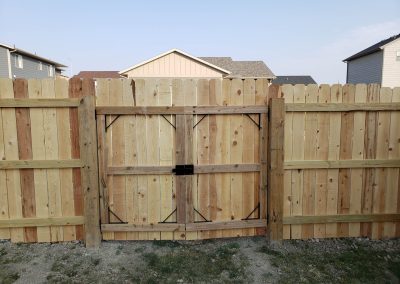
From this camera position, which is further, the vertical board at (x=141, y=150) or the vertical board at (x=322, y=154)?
the vertical board at (x=322, y=154)

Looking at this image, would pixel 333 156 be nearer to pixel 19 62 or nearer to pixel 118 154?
pixel 118 154

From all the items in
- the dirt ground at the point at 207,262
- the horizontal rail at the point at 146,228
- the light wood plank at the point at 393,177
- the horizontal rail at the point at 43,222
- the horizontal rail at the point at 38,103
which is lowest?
the dirt ground at the point at 207,262

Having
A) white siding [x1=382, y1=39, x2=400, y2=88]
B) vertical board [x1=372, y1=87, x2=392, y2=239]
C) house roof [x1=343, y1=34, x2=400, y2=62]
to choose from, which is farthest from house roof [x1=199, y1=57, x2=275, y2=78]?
vertical board [x1=372, y1=87, x2=392, y2=239]

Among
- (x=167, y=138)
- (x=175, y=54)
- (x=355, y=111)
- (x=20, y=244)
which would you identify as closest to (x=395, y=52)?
(x=175, y=54)

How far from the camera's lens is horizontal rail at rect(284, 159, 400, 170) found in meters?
4.55

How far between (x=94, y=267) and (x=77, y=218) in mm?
822

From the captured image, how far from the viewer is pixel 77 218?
448cm

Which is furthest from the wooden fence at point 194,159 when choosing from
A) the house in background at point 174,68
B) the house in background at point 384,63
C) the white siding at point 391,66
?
the white siding at point 391,66

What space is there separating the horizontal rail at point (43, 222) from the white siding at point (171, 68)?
21673 mm

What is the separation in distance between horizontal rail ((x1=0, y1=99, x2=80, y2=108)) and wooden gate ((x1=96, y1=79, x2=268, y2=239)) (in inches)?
14.4

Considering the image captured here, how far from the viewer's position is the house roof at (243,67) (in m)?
31.9

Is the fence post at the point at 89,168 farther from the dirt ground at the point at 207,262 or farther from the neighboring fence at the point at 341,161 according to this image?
the neighboring fence at the point at 341,161

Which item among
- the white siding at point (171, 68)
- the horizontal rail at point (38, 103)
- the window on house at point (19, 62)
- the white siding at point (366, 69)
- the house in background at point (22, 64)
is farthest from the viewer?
the window on house at point (19, 62)

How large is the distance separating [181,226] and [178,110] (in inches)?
68.5
